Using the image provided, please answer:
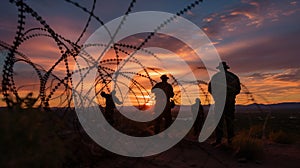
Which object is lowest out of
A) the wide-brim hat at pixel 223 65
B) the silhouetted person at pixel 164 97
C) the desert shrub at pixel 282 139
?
the desert shrub at pixel 282 139

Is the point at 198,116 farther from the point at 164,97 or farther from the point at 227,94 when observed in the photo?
the point at 227,94

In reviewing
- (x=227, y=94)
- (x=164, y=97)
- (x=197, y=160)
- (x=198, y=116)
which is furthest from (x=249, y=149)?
(x=198, y=116)

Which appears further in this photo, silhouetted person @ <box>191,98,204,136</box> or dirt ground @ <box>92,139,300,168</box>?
silhouetted person @ <box>191,98,204,136</box>

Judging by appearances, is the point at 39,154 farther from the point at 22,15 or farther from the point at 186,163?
the point at 186,163

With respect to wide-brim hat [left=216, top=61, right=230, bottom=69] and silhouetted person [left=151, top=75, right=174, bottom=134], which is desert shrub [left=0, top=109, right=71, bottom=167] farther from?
silhouetted person [left=151, top=75, right=174, bottom=134]

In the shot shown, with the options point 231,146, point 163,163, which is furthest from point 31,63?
point 231,146

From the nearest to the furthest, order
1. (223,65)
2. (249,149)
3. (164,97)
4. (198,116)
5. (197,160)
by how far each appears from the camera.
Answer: (197,160)
(249,149)
(223,65)
(164,97)
(198,116)

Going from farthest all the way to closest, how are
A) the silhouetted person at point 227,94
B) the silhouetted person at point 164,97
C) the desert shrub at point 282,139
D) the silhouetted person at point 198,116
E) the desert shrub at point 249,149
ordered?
1. the silhouetted person at point 198,116
2. the desert shrub at point 282,139
3. the silhouetted person at point 164,97
4. the silhouetted person at point 227,94
5. the desert shrub at point 249,149

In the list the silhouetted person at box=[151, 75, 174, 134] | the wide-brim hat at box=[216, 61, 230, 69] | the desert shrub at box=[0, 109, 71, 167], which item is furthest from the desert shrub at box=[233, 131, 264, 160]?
the desert shrub at box=[0, 109, 71, 167]

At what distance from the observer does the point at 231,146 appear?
8.41m

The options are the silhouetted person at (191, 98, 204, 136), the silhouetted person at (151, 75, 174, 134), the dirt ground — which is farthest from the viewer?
the silhouetted person at (191, 98, 204, 136)

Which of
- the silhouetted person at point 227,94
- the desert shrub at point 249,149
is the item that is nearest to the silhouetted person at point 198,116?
the silhouetted person at point 227,94

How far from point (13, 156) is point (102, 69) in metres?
2.14

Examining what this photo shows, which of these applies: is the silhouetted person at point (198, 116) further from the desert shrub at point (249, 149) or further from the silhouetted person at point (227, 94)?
the desert shrub at point (249, 149)
